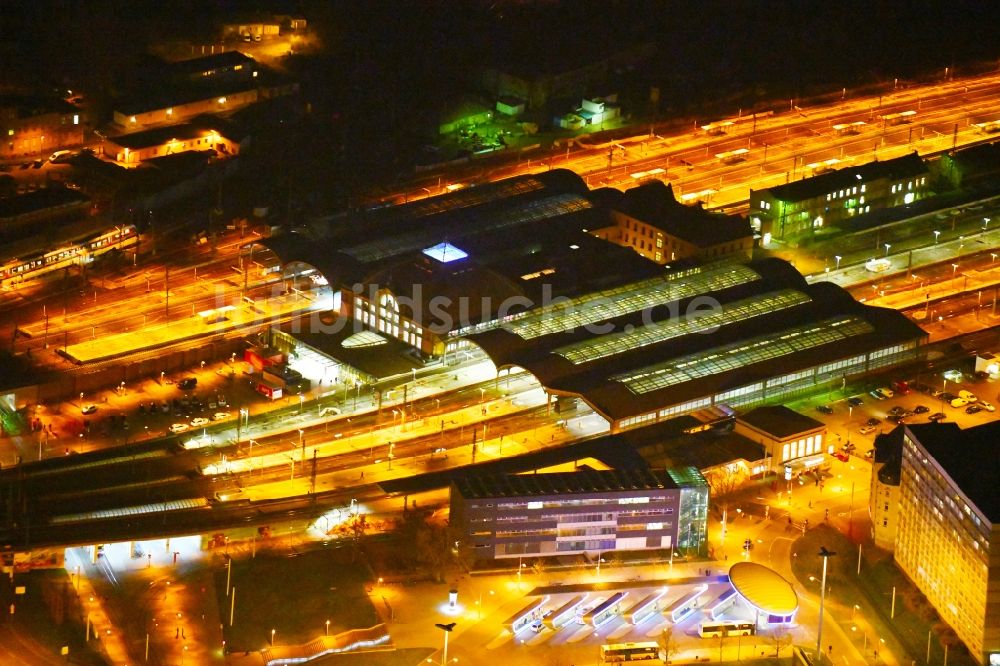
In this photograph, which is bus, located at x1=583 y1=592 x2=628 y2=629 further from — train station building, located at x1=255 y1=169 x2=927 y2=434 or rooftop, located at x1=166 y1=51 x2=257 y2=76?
rooftop, located at x1=166 y1=51 x2=257 y2=76

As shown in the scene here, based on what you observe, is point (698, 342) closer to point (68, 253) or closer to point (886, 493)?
point (886, 493)

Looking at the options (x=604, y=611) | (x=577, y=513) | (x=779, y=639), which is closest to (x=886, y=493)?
(x=779, y=639)

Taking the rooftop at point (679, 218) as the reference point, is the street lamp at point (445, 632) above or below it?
below

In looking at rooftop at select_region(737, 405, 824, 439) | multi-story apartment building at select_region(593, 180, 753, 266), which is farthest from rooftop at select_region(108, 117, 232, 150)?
rooftop at select_region(737, 405, 824, 439)

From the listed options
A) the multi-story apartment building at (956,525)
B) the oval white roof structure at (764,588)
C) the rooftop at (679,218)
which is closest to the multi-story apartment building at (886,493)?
the multi-story apartment building at (956,525)

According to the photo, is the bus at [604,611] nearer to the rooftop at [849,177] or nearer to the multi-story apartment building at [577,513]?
the multi-story apartment building at [577,513]

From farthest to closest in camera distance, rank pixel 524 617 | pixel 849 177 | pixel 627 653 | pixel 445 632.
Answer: pixel 849 177 → pixel 524 617 → pixel 445 632 → pixel 627 653
